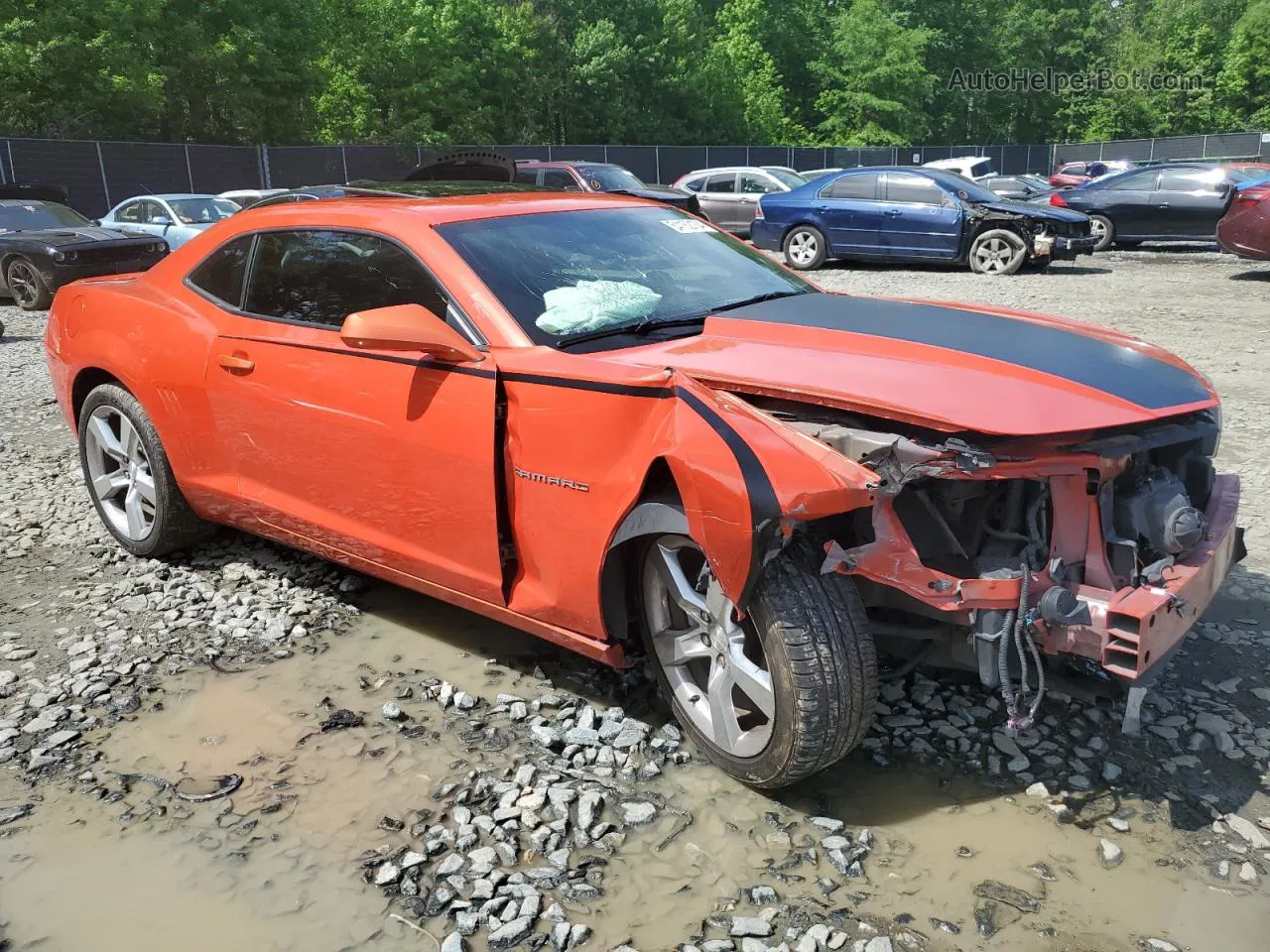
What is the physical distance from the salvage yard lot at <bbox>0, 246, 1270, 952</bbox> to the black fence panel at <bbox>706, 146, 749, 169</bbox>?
118ft

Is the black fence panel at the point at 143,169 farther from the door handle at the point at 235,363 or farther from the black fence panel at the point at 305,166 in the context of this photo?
the door handle at the point at 235,363

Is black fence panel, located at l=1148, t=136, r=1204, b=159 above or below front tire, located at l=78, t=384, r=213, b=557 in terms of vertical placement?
below

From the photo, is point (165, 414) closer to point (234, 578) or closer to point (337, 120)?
point (234, 578)

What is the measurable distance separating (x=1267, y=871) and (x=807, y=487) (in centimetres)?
151

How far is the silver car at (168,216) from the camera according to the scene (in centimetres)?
1484

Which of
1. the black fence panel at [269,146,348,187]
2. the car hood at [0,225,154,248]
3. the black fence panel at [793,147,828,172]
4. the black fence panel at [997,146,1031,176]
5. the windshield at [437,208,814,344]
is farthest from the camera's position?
the black fence panel at [997,146,1031,176]

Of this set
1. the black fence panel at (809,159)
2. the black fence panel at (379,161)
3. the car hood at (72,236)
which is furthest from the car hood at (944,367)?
the black fence panel at (809,159)

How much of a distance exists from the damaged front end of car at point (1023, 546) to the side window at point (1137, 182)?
16.3 m

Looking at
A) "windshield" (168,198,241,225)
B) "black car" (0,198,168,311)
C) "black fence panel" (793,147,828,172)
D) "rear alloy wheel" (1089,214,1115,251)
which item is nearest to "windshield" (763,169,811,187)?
"rear alloy wheel" (1089,214,1115,251)

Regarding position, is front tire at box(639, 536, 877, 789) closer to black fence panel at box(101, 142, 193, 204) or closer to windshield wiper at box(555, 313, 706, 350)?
windshield wiper at box(555, 313, 706, 350)

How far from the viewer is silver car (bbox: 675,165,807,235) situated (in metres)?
20.3

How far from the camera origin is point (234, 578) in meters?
4.70

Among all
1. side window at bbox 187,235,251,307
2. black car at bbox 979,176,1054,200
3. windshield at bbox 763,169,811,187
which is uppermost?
side window at bbox 187,235,251,307

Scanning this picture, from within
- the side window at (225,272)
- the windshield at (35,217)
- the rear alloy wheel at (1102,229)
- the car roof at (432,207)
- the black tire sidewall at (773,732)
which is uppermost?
the car roof at (432,207)
